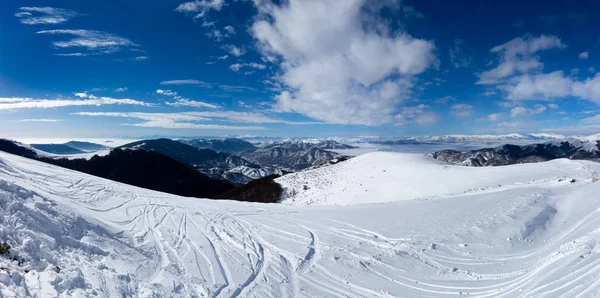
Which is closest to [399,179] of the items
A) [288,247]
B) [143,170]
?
[288,247]

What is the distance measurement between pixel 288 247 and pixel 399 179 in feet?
111

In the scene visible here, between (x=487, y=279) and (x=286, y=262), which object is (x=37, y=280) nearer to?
(x=286, y=262)

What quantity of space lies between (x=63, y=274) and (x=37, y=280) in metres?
0.47

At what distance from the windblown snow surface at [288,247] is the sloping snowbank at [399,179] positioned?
11.7 m

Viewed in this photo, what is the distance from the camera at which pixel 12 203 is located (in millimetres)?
8875

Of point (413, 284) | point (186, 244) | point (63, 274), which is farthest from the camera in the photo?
point (186, 244)

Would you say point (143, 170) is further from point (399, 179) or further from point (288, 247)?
point (288, 247)

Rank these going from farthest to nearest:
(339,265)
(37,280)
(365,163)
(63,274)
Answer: (365,163) < (339,265) < (63,274) < (37,280)

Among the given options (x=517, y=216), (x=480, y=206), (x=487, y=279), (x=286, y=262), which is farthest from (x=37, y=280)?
(x=480, y=206)

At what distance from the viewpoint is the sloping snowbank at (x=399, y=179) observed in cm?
3036

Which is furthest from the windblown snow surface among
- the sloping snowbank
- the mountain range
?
the mountain range

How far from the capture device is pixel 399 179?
137 ft

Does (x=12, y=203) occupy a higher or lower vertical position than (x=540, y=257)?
higher

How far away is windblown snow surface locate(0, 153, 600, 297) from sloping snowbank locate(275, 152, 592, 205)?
460 inches
